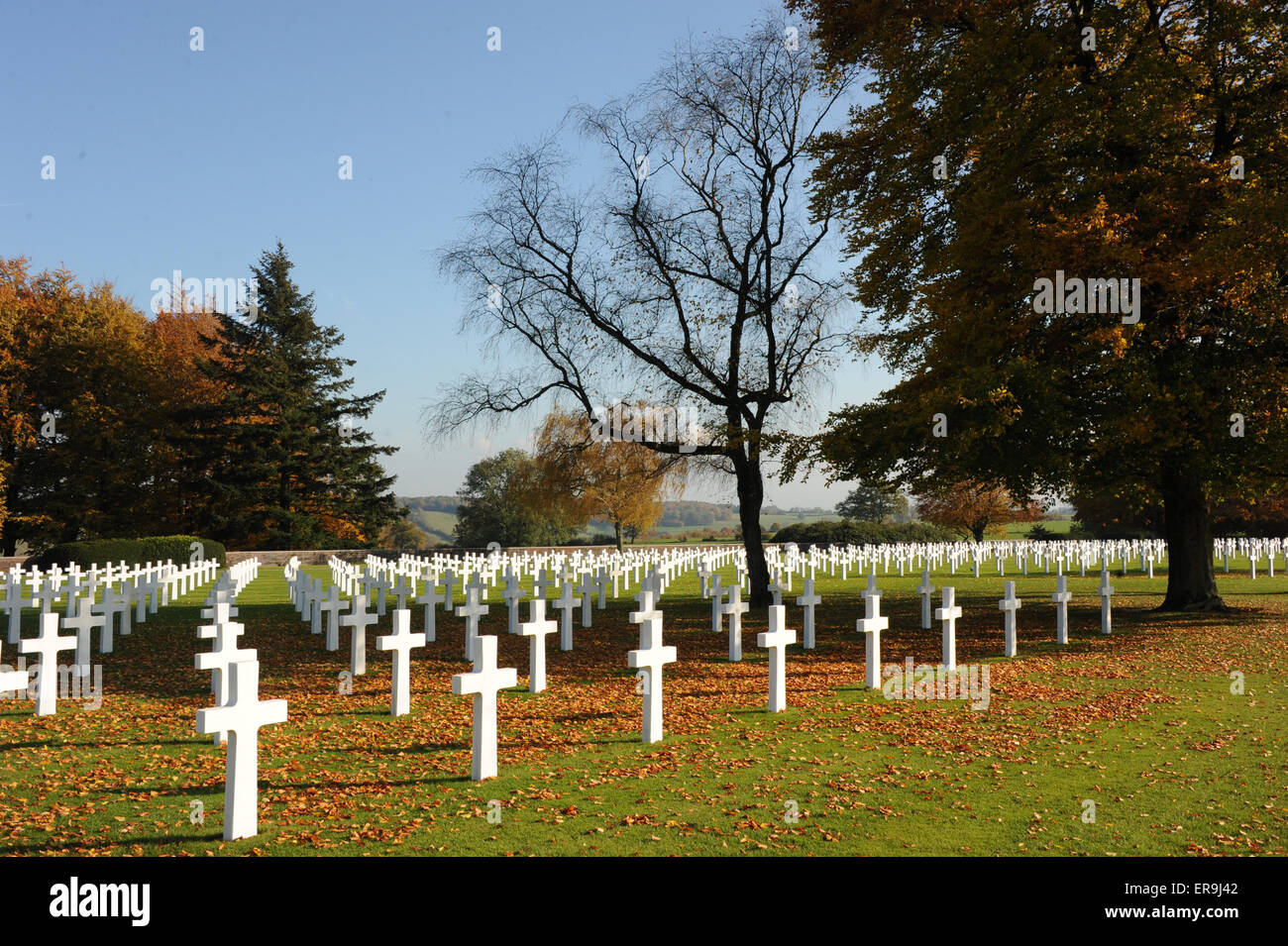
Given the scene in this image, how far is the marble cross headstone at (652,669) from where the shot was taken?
8047mm

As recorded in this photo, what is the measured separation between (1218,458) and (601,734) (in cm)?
1320

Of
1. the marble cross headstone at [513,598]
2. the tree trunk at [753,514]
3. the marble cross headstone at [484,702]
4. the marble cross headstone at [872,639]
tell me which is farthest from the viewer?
the tree trunk at [753,514]

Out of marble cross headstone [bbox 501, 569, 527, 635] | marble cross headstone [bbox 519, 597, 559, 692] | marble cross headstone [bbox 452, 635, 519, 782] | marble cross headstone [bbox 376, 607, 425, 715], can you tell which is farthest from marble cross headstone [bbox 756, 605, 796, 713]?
marble cross headstone [bbox 501, 569, 527, 635]

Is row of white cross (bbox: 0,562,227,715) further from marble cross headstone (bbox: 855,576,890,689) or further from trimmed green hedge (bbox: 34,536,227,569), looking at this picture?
marble cross headstone (bbox: 855,576,890,689)

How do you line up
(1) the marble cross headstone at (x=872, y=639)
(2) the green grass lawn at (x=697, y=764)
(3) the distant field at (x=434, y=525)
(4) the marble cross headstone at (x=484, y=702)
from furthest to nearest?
1. (3) the distant field at (x=434, y=525)
2. (1) the marble cross headstone at (x=872, y=639)
3. (4) the marble cross headstone at (x=484, y=702)
4. (2) the green grass lawn at (x=697, y=764)

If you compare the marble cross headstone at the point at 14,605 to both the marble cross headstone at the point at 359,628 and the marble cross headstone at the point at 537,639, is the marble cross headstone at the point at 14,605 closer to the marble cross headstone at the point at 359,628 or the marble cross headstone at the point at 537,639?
the marble cross headstone at the point at 359,628

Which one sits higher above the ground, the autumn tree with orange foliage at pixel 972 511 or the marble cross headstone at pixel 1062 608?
the autumn tree with orange foliage at pixel 972 511

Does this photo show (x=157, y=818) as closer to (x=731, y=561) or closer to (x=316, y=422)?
(x=731, y=561)

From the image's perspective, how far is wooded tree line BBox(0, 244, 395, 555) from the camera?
44.4m

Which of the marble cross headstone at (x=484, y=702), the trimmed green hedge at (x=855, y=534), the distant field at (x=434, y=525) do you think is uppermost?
the marble cross headstone at (x=484, y=702)

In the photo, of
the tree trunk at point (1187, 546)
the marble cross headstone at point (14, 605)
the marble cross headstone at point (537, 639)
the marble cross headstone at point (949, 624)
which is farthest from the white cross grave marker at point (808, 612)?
the marble cross headstone at point (14, 605)

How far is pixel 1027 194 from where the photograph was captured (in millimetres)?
17141

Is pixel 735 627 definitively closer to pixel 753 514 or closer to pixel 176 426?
pixel 753 514

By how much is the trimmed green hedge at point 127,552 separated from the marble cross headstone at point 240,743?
107ft
